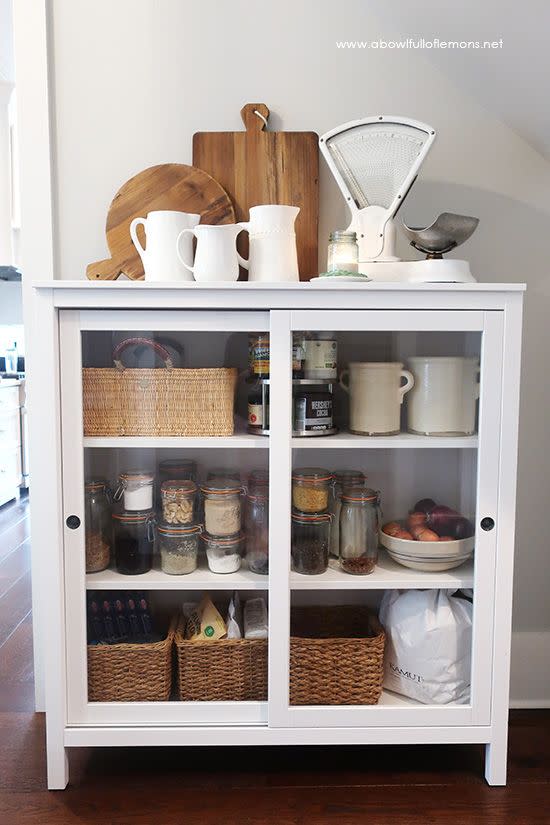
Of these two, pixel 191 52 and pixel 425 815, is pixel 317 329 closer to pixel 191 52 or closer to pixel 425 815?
pixel 191 52

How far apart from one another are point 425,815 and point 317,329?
1.11 m

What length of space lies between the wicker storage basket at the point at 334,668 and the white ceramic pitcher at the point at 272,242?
795mm

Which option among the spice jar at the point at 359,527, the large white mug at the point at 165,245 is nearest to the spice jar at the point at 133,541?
the spice jar at the point at 359,527

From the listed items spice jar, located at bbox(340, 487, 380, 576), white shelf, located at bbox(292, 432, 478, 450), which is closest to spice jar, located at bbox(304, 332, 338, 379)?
white shelf, located at bbox(292, 432, 478, 450)

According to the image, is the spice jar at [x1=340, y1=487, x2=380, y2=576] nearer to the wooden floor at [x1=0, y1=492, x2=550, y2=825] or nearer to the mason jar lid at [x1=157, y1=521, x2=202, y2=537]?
the mason jar lid at [x1=157, y1=521, x2=202, y2=537]

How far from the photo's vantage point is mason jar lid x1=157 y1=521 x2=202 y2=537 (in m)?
1.60

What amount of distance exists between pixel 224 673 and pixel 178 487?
45 cm

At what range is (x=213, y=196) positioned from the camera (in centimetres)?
175

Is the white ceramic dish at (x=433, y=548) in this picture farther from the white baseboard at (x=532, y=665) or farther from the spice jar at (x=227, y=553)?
the white baseboard at (x=532, y=665)

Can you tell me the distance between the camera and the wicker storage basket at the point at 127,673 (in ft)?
5.16

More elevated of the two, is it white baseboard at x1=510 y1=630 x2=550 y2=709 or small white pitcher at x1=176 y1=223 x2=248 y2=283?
small white pitcher at x1=176 y1=223 x2=248 y2=283

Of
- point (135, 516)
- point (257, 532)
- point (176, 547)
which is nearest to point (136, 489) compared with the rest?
point (135, 516)

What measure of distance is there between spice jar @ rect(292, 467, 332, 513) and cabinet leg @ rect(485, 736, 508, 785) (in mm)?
686

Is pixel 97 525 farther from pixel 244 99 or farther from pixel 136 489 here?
pixel 244 99
